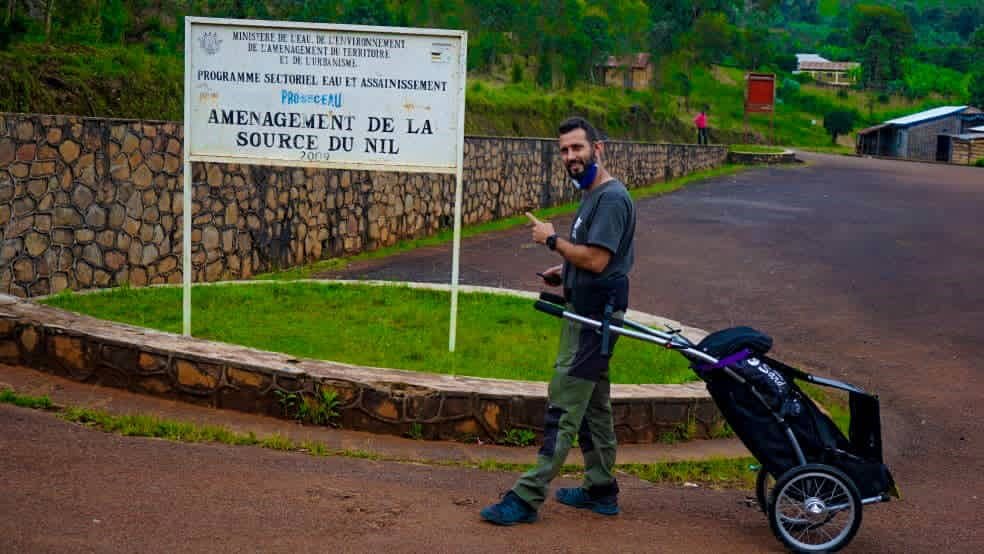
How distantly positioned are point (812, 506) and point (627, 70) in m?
49.3

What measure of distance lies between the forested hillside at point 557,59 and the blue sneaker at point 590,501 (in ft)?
24.9

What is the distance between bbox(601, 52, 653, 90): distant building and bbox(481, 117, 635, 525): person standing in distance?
1731 inches

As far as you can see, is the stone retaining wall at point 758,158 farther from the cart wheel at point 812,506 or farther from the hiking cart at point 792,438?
the cart wheel at point 812,506

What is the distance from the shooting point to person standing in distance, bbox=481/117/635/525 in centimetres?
580

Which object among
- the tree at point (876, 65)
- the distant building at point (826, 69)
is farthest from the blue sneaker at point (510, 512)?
the distant building at point (826, 69)

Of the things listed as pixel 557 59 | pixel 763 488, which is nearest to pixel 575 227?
pixel 763 488

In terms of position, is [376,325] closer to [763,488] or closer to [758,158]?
[763,488]

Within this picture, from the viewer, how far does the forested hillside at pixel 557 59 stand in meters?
13.1

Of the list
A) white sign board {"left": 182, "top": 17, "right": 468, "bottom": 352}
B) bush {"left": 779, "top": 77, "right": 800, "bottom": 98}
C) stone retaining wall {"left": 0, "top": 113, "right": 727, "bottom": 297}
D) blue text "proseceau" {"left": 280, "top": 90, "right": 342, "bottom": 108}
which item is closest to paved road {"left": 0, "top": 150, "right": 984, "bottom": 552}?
stone retaining wall {"left": 0, "top": 113, "right": 727, "bottom": 297}

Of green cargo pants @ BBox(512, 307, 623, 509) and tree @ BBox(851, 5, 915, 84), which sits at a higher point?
tree @ BBox(851, 5, 915, 84)

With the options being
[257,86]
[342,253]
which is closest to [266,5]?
[342,253]

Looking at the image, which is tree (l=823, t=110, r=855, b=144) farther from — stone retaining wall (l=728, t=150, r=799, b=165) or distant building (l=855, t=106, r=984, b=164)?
stone retaining wall (l=728, t=150, r=799, b=165)

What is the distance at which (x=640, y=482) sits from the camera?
7.00 m

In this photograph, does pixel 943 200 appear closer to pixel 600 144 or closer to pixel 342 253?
pixel 342 253
